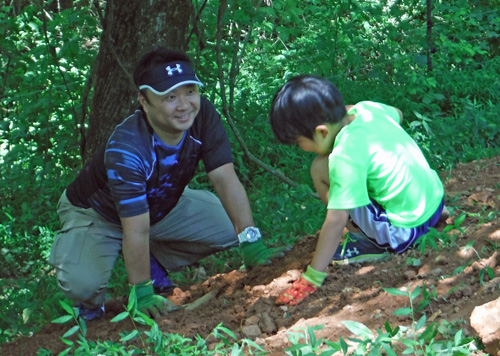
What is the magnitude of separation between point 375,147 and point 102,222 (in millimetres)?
1635

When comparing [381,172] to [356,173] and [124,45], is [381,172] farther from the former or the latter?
[124,45]

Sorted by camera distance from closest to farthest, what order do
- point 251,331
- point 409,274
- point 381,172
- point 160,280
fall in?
point 251,331
point 409,274
point 381,172
point 160,280

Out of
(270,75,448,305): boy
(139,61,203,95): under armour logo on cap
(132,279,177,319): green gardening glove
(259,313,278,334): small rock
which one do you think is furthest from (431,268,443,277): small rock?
(139,61,203,95): under armour logo on cap

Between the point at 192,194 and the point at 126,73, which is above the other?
the point at 126,73

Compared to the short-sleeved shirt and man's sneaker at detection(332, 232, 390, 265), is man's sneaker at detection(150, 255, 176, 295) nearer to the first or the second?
the short-sleeved shirt

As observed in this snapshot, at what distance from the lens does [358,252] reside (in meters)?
3.84

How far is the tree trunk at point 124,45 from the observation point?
4.99 m

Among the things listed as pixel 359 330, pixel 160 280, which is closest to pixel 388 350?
pixel 359 330

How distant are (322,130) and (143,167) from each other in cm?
94

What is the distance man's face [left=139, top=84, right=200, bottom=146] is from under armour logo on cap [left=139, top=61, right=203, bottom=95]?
4 cm

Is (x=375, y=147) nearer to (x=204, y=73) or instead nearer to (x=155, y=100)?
(x=155, y=100)

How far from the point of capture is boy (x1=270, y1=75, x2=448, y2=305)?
11.1 ft

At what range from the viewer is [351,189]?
335 centimetres

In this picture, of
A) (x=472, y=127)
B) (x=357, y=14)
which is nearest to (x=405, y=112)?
(x=472, y=127)
